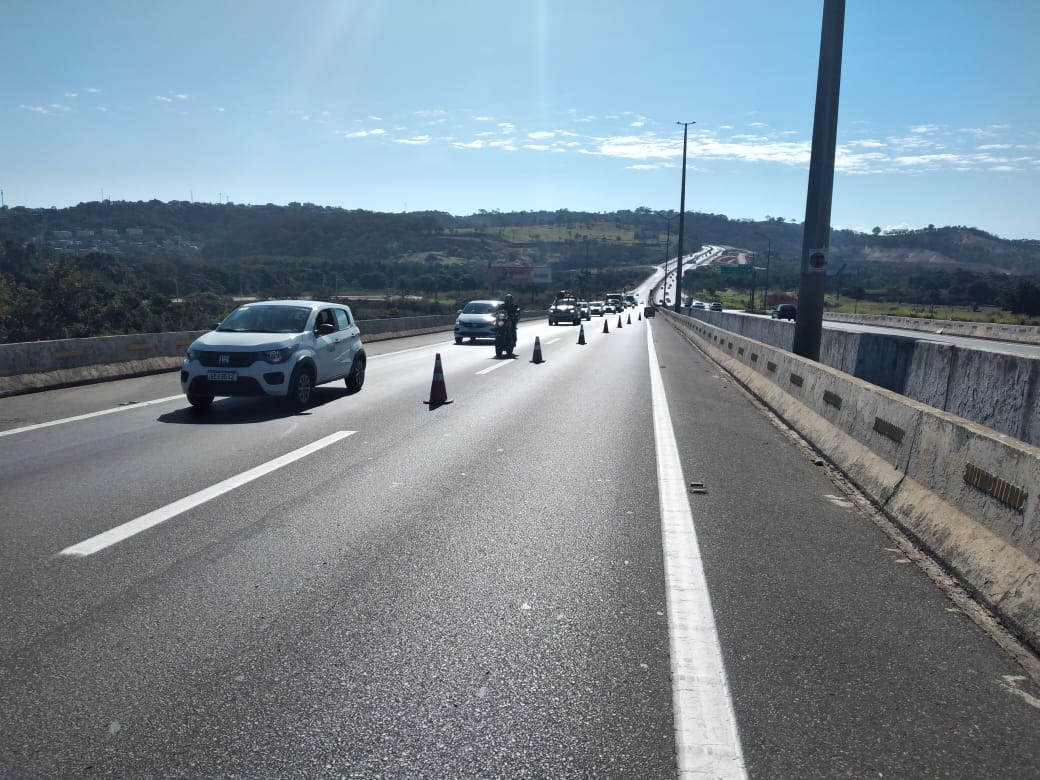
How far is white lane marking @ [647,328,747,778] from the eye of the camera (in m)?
3.04

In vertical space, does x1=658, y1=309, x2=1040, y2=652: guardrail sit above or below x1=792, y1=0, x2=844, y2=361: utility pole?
below

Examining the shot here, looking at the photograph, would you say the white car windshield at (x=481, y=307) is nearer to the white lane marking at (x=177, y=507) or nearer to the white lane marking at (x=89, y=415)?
the white lane marking at (x=89, y=415)

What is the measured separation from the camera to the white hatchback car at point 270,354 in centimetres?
1175

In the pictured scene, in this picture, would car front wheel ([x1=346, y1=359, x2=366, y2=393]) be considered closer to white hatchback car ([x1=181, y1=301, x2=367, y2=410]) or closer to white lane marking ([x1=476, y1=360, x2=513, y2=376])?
white hatchback car ([x1=181, y1=301, x2=367, y2=410])

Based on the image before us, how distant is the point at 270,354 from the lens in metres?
11.9

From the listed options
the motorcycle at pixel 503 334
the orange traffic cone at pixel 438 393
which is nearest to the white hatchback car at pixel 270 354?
the orange traffic cone at pixel 438 393

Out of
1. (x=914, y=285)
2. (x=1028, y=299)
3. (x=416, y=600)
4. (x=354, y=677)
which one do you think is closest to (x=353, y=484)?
(x=416, y=600)

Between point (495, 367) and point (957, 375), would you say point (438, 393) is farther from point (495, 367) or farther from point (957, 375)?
point (957, 375)

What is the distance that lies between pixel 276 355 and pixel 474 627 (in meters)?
8.57

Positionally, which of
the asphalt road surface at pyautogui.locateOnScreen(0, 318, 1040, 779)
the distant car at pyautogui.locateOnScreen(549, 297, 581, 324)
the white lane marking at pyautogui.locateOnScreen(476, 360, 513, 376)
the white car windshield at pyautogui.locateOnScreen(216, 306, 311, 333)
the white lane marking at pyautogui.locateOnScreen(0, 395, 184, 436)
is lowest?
the distant car at pyautogui.locateOnScreen(549, 297, 581, 324)

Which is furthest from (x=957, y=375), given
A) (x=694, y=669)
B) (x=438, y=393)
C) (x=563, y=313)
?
(x=563, y=313)

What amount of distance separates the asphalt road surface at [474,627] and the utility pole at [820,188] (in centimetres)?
486

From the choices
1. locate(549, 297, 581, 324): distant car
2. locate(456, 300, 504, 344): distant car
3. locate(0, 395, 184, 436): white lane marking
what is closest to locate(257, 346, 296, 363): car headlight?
locate(0, 395, 184, 436): white lane marking

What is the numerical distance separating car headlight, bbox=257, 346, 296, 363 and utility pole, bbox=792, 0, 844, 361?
7.52 m
